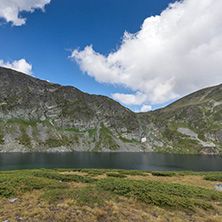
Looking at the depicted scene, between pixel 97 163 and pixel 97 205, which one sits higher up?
pixel 97 205

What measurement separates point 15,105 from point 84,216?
225 m

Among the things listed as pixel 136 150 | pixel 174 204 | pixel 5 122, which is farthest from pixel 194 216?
pixel 5 122

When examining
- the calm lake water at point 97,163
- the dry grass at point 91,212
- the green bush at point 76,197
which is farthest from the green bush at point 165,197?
the calm lake water at point 97,163

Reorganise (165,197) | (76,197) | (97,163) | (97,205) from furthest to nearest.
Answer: (97,163) → (165,197) → (76,197) → (97,205)

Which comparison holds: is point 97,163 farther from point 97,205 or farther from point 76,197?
point 97,205

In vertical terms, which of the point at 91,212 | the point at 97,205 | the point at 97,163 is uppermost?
the point at 91,212

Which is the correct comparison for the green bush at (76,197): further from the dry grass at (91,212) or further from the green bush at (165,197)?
the green bush at (165,197)

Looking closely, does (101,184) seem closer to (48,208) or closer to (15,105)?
(48,208)

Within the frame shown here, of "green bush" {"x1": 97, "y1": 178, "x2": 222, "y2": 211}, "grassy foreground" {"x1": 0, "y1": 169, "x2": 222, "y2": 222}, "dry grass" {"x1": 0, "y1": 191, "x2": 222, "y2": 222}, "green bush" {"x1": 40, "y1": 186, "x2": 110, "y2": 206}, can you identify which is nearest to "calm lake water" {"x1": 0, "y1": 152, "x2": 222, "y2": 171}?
"green bush" {"x1": 97, "y1": 178, "x2": 222, "y2": 211}

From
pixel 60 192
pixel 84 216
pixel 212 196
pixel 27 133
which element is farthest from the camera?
pixel 27 133

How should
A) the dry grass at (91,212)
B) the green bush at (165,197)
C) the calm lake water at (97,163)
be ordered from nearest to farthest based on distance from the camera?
the dry grass at (91,212) → the green bush at (165,197) → the calm lake water at (97,163)

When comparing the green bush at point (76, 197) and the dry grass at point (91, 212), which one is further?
the green bush at point (76, 197)

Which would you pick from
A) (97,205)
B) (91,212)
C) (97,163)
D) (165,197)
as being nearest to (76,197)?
(97,205)

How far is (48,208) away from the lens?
11523 mm
